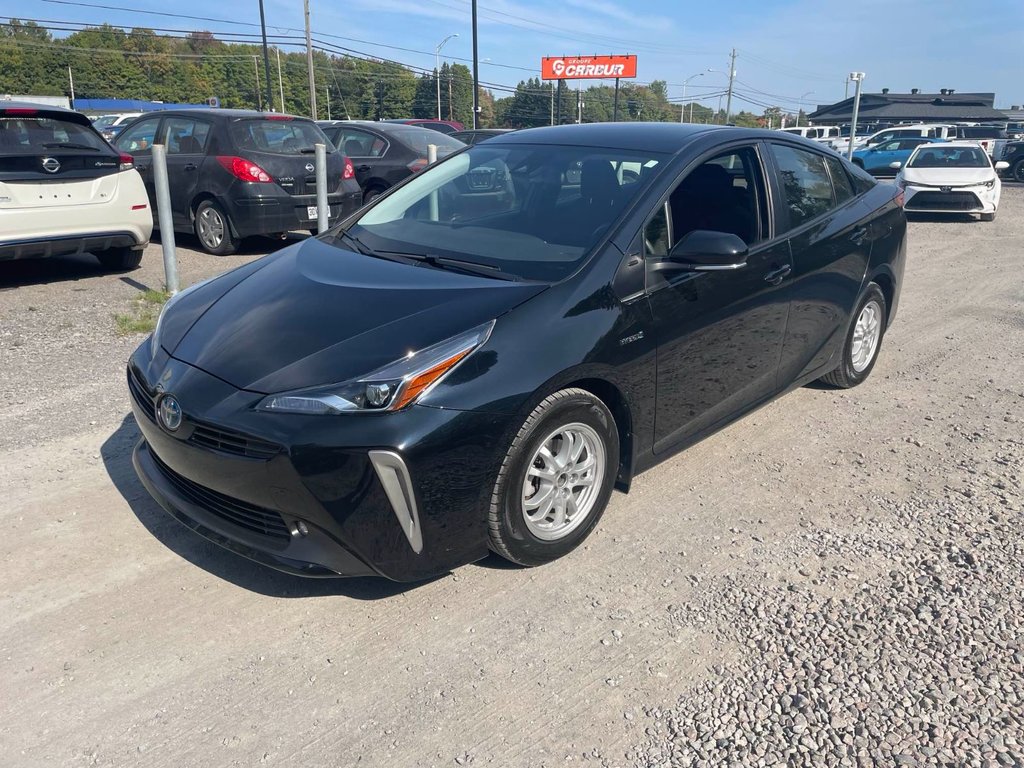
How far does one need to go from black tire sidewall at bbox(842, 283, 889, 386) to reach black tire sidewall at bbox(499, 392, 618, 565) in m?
2.48

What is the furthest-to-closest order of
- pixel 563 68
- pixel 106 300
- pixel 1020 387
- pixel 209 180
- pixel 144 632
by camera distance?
pixel 563 68, pixel 209 180, pixel 106 300, pixel 1020 387, pixel 144 632

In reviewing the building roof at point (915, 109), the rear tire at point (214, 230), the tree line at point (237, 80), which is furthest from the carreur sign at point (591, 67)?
the rear tire at point (214, 230)

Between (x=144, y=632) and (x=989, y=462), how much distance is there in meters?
4.17

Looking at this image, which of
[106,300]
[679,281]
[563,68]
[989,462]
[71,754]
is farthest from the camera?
[563,68]

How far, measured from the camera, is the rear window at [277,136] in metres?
9.24

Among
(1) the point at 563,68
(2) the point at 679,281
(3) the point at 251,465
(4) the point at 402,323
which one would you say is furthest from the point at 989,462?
(1) the point at 563,68

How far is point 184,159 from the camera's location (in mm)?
9492

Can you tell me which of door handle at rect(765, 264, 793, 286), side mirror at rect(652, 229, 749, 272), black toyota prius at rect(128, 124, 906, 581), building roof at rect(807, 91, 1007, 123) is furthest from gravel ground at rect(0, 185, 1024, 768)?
building roof at rect(807, 91, 1007, 123)

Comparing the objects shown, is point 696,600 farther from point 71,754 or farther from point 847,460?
point 71,754

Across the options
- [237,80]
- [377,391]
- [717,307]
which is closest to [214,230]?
[717,307]

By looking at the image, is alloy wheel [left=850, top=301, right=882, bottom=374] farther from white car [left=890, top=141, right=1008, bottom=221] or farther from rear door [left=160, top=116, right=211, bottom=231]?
white car [left=890, top=141, right=1008, bottom=221]

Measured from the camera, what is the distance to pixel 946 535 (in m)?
3.59

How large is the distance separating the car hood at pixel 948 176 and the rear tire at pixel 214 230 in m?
12.0

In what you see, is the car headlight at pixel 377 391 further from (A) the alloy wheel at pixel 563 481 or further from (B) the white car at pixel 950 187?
(B) the white car at pixel 950 187
